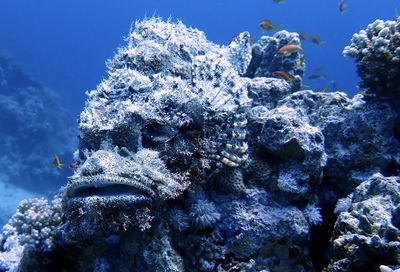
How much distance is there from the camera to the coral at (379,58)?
496cm

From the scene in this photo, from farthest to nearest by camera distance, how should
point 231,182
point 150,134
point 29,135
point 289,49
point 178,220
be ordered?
1. point 29,135
2. point 289,49
3. point 231,182
4. point 178,220
5. point 150,134

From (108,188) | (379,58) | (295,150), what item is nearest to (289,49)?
(379,58)

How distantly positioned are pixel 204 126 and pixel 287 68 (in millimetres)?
5356

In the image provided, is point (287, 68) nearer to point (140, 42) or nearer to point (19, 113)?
point (140, 42)

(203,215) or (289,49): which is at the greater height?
(289,49)

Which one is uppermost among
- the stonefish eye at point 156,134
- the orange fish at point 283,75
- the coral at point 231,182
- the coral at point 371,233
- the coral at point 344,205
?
the orange fish at point 283,75

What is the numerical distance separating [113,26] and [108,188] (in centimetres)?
13101

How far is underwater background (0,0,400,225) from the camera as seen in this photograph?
23750mm

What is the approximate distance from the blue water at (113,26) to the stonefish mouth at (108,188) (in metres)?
52.7

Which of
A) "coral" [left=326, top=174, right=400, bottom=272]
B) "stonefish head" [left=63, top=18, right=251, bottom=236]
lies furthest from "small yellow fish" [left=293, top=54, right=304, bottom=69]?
"coral" [left=326, top=174, right=400, bottom=272]

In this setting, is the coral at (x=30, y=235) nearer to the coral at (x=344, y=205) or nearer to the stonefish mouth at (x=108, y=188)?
the stonefish mouth at (x=108, y=188)

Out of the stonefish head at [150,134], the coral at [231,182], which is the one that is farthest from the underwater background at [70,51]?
the coral at [231,182]

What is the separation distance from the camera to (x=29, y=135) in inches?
992

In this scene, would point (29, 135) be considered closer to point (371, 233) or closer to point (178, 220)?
point (178, 220)
